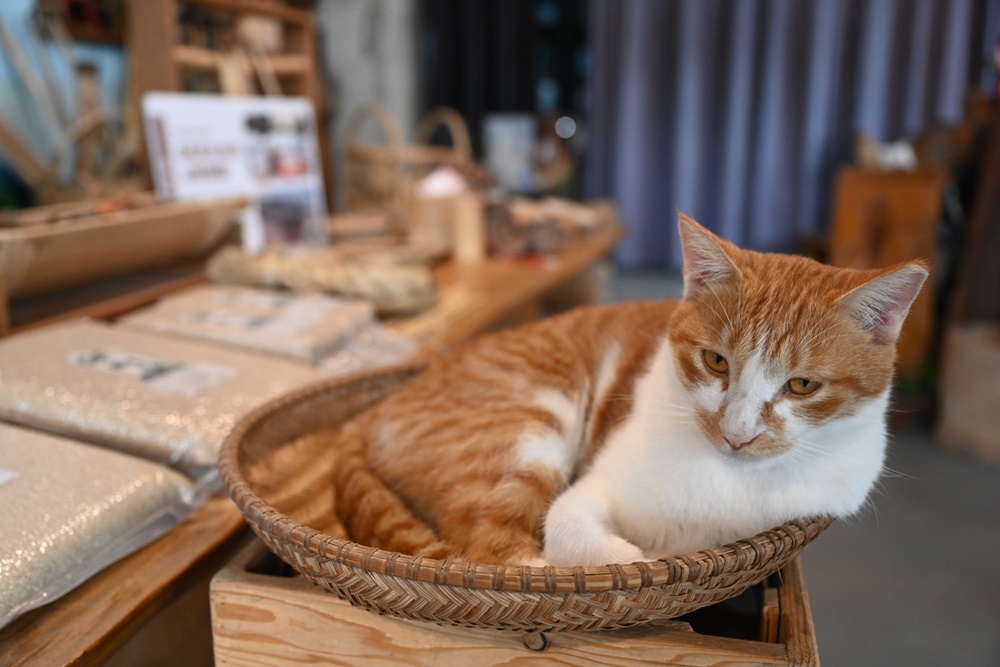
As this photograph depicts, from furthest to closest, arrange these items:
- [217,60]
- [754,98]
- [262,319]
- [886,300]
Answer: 1. [754,98]
2. [217,60]
3. [262,319]
4. [886,300]

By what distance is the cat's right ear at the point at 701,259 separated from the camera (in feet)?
2.72

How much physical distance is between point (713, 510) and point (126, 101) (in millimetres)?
2550

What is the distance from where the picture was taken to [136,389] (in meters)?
1.14

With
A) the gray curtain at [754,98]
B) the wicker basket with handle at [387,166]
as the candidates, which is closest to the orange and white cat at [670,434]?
the wicker basket with handle at [387,166]

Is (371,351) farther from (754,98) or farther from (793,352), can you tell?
(754,98)

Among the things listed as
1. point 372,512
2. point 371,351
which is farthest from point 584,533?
point 371,351

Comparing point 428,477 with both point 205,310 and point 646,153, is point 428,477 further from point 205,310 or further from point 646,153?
point 646,153

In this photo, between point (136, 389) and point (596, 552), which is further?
point (136, 389)

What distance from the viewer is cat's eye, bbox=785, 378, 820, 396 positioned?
0.79 meters

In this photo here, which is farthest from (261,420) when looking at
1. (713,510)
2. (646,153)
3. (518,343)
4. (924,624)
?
(646,153)

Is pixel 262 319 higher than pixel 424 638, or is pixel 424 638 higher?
pixel 262 319

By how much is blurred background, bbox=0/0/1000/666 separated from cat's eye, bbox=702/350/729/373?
1.87 feet

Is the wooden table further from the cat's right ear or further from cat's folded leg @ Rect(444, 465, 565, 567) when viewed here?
the cat's right ear

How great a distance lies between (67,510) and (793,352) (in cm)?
85
